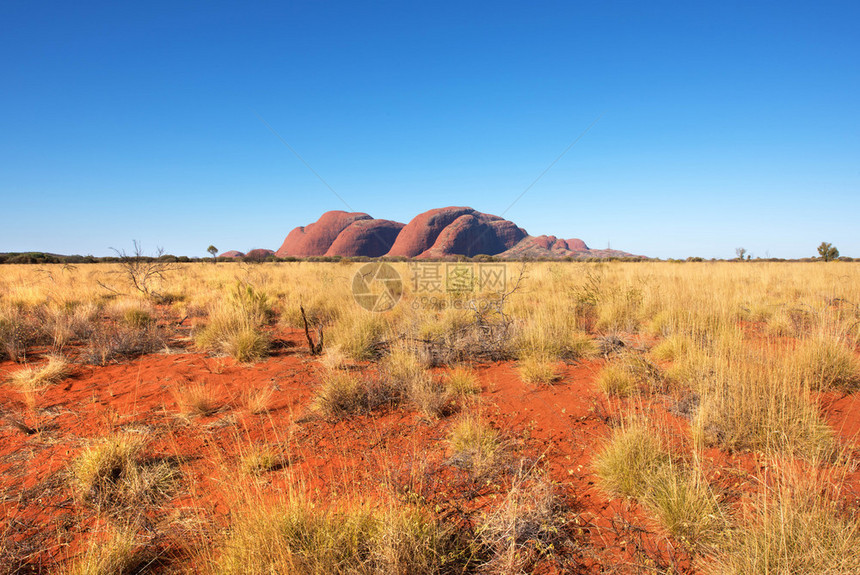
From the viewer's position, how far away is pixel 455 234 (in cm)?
8075

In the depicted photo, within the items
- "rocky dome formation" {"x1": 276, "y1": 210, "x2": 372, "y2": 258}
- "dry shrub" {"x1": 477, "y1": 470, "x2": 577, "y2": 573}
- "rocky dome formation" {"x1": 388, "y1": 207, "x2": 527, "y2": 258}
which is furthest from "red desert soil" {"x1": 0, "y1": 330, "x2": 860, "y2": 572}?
"rocky dome formation" {"x1": 276, "y1": 210, "x2": 372, "y2": 258}

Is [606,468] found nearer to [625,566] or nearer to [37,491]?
[625,566]

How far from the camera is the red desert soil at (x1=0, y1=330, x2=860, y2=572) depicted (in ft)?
6.73

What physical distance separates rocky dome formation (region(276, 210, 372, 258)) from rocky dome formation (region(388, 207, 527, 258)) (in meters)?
21.4

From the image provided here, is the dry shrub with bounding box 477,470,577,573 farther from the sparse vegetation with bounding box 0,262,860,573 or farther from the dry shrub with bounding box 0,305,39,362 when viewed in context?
the dry shrub with bounding box 0,305,39,362

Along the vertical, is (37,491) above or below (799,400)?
below

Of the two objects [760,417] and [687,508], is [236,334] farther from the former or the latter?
[760,417]

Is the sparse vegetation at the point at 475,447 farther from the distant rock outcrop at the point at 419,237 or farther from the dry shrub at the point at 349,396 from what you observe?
the distant rock outcrop at the point at 419,237

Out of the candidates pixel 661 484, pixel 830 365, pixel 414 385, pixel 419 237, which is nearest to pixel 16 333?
pixel 414 385

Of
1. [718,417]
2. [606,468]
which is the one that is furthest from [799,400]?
[606,468]

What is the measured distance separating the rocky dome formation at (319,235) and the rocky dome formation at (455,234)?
70.1ft

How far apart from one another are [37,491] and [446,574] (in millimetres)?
2835

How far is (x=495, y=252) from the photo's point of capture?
8125cm

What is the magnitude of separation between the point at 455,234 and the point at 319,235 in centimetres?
4475
